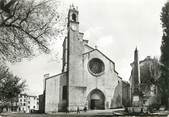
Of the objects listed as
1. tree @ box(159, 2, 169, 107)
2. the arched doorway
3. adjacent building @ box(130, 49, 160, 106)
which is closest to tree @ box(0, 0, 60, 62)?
tree @ box(159, 2, 169, 107)

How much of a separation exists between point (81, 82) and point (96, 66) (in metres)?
4.82

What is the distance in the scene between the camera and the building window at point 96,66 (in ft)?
175

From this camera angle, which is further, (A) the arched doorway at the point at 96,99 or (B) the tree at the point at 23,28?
(A) the arched doorway at the point at 96,99

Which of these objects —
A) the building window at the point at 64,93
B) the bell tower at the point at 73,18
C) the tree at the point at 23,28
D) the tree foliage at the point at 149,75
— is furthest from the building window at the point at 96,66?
the tree at the point at 23,28

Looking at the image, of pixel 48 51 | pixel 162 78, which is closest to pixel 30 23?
pixel 48 51

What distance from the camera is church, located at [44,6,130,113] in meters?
49.3

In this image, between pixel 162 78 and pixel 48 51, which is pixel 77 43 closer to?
pixel 162 78

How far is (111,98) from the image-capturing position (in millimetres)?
52969

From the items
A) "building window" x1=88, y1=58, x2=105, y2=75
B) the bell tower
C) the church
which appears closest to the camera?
the church

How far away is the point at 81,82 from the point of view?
5119 centimetres

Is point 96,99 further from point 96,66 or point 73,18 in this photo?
point 73,18

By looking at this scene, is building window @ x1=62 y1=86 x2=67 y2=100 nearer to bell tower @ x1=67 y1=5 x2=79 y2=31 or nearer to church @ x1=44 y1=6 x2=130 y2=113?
church @ x1=44 y1=6 x2=130 y2=113

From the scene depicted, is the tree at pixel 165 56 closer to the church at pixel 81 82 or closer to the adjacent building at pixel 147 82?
the adjacent building at pixel 147 82

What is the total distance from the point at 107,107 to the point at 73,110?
6.93 meters
